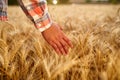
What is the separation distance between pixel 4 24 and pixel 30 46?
314mm

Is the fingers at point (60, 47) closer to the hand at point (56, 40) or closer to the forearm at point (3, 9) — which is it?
the hand at point (56, 40)

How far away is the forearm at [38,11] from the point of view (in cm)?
129

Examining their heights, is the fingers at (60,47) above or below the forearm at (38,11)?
below

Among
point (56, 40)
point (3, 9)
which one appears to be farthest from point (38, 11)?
point (3, 9)

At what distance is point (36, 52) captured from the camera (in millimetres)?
1292

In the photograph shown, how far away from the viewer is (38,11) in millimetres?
1300

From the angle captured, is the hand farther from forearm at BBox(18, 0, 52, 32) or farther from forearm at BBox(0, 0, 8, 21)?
forearm at BBox(0, 0, 8, 21)

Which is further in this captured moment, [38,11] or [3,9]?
[3,9]

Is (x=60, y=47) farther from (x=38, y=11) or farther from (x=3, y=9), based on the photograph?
(x=3, y=9)

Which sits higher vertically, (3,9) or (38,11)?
(38,11)

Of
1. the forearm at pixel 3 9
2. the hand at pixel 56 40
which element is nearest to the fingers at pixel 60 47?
the hand at pixel 56 40

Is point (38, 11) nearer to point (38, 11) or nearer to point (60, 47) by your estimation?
point (38, 11)

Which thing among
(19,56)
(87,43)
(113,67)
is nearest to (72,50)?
(87,43)

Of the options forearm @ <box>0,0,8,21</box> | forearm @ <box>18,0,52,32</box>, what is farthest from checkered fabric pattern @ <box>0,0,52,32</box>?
forearm @ <box>0,0,8,21</box>
